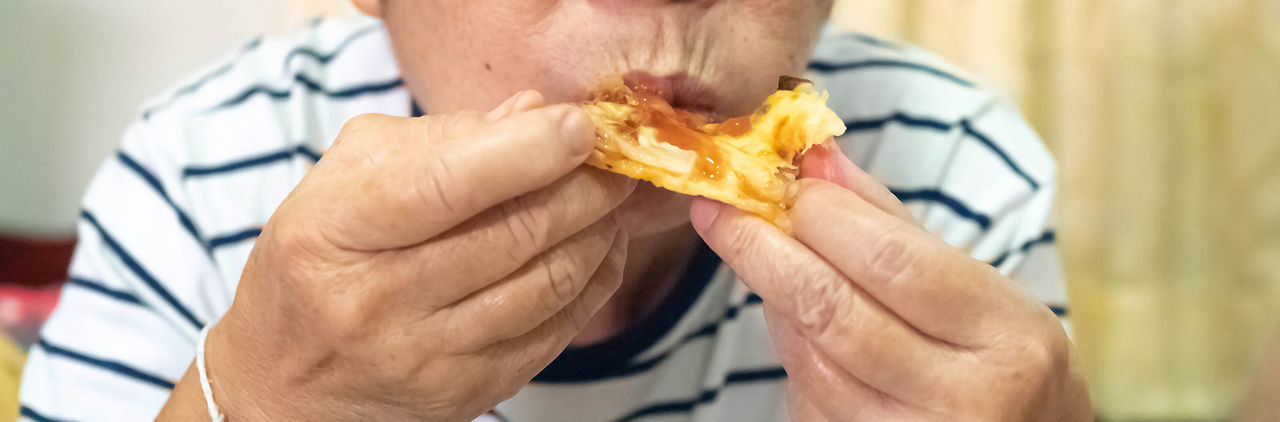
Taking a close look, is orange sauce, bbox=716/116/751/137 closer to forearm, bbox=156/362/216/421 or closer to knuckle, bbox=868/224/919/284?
knuckle, bbox=868/224/919/284

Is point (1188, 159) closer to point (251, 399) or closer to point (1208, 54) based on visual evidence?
point (1208, 54)

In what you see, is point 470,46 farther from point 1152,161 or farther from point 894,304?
point 1152,161

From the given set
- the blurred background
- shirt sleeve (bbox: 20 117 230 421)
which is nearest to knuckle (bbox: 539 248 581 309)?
shirt sleeve (bbox: 20 117 230 421)

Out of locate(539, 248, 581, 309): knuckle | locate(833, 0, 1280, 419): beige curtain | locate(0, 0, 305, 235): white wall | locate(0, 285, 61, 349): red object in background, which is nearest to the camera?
locate(539, 248, 581, 309): knuckle

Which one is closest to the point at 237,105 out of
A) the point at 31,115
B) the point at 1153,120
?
the point at 31,115

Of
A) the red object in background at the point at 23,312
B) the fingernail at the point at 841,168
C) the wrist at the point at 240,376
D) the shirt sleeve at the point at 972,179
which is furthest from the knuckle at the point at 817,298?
the red object in background at the point at 23,312

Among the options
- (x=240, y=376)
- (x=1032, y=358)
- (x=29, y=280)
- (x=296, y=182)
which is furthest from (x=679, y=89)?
(x=29, y=280)
